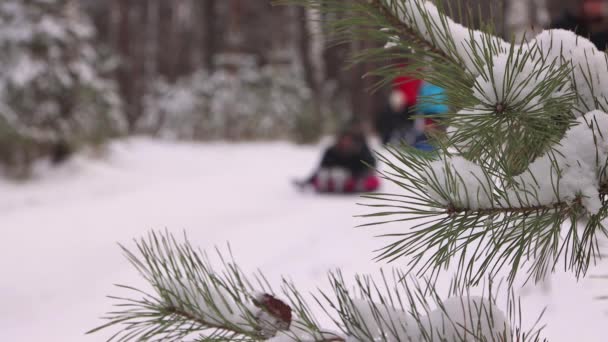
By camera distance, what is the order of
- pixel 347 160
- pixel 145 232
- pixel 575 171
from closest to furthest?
pixel 575 171
pixel 145 232
pixel 347 160

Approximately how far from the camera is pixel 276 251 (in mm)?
3061

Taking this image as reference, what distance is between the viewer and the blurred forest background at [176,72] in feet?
22.0

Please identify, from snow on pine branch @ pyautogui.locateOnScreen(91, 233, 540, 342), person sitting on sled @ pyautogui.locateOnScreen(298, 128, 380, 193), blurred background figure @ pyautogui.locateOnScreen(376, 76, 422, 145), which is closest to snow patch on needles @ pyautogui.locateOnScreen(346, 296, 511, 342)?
snow on pine branch @ pyautogui.locateOnScreen(91, 233, 540, 342)

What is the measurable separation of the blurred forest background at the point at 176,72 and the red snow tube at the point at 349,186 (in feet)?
5.28

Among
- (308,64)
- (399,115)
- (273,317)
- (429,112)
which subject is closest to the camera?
(273,317)

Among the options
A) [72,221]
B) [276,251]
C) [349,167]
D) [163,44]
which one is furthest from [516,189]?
[163,44]

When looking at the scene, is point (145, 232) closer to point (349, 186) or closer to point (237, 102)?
point (349, 186)

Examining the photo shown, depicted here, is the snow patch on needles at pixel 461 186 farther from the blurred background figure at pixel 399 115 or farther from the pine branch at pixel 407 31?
the blurred background figure at pixel 399 115

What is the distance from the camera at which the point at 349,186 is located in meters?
5.73

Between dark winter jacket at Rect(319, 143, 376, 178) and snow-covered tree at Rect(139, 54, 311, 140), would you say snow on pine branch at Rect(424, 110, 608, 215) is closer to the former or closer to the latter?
dark winter jacket at Rect(319, 143, 376, 178)

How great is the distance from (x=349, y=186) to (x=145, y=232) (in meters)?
2.67

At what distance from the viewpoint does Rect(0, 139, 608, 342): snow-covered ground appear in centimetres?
202

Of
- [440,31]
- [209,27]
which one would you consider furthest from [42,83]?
[209,27]

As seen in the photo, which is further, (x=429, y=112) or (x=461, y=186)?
(x=429, y=112)
